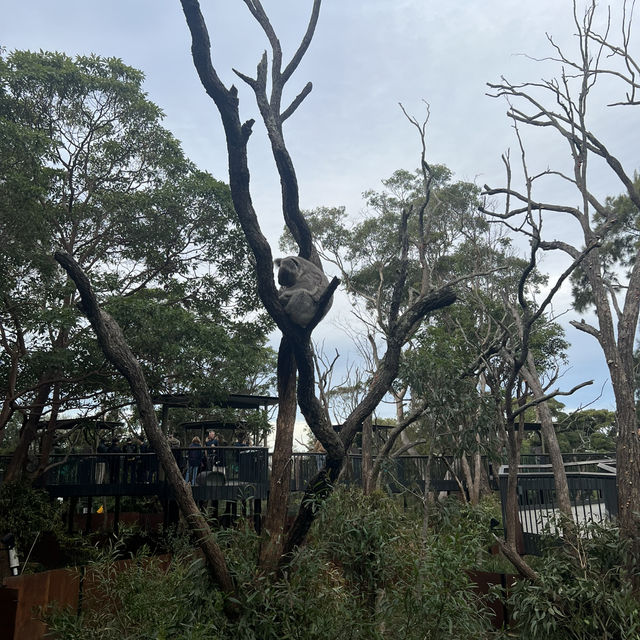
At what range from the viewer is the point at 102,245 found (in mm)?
12289

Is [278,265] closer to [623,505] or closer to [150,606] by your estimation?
[150,606]

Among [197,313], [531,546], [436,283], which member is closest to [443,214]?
[436,283]

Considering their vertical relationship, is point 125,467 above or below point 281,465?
below

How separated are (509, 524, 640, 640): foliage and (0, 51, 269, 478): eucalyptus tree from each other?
662 centimetres

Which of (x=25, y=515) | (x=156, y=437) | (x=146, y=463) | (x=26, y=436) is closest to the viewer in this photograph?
(x=156, y=437)

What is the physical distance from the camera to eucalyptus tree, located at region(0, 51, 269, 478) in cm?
955

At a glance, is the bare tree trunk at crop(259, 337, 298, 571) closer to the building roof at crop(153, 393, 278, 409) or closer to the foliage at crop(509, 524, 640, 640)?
the foliage at crop(509, 524, 640, 640)

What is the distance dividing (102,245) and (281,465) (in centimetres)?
881

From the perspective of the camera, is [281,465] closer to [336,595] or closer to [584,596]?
[336,595]

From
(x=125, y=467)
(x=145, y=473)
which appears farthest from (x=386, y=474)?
(x=125, y=467)

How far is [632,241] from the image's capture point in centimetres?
1605

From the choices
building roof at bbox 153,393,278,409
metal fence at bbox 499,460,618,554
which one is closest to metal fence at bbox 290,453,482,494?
building roof at bbox 153,393,278,409

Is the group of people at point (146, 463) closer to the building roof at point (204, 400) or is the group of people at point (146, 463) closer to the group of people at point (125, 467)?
the group of people at point (125, 467)

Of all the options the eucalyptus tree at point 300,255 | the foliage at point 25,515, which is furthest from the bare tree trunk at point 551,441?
the foliage at point 25,515
